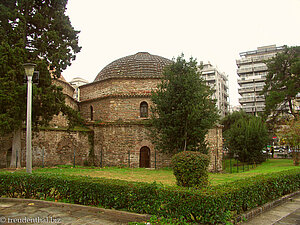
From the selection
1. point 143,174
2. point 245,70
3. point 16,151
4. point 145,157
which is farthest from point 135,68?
point 245,70

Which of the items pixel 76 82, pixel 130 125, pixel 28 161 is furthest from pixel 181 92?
pixel 76 82

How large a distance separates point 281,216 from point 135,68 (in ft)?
55.5

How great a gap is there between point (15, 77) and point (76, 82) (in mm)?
63442

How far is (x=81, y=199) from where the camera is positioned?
6184 mm

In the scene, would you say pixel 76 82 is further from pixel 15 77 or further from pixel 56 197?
pixel 56 197

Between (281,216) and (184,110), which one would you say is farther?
(184,110)

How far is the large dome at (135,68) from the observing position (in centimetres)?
2023

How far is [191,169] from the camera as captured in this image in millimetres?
7074

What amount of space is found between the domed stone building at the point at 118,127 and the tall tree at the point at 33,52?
3.55 m

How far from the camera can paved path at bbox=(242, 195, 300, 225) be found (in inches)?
207

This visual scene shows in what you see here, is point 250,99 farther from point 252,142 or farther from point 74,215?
point 74,215

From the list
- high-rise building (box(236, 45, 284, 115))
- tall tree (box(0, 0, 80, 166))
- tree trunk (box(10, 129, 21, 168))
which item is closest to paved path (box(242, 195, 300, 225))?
tall tree (box(0, 0, 80, 166))

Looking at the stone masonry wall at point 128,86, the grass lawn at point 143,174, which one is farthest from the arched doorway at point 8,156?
the stone masonry wall at point 128,86

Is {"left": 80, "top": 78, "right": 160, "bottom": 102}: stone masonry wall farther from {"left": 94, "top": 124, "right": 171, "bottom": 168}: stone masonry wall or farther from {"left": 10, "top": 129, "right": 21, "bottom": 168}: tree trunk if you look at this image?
{"left": 10, "top": 129, "right": 21, "bottom": 168}: tree trunk
